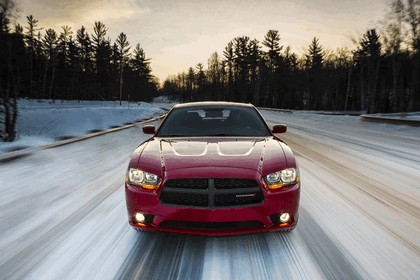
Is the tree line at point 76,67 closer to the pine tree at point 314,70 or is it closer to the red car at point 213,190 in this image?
the pine tree at point 314,70

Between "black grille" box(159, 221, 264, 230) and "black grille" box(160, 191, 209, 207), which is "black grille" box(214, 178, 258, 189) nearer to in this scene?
"black grille" box(160, 191, 209, 207)

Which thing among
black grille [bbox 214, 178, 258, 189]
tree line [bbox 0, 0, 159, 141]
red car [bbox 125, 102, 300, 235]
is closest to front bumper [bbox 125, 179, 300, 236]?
red car [bbox 125, 102, 300, 235]

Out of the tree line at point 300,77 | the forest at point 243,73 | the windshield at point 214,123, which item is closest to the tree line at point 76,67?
the forest at point 243,73

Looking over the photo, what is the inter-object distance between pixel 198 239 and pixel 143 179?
76cm

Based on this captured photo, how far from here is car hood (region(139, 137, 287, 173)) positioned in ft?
11.0

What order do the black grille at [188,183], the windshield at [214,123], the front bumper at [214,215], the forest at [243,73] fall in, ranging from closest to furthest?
1. the front bumper at [214,215]
2. the black grille at [188,183]
3. the windshield at [214,123]
4. the forest at [243,73]

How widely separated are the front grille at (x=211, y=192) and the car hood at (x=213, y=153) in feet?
0.55

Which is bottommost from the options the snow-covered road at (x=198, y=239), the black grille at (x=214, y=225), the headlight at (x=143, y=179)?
the snow-covered road at (x=198, y=239)

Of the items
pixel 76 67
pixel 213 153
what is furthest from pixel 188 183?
pixel 76 67

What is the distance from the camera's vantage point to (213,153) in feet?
Result: 12.0

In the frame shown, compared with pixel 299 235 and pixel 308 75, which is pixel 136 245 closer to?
pixel 299 235

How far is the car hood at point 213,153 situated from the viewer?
336 centimetres

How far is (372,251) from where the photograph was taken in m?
3.19

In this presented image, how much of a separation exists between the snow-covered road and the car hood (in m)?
0.71
